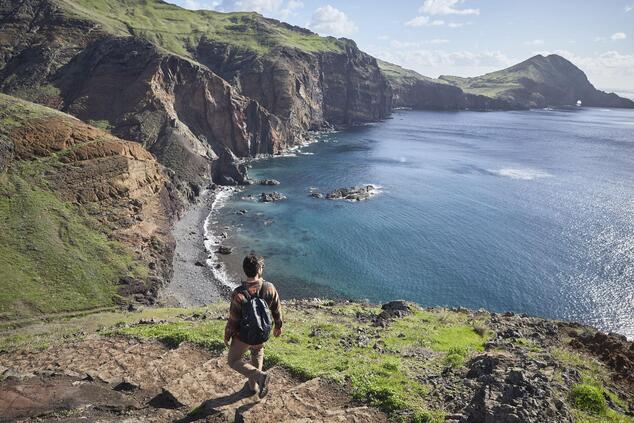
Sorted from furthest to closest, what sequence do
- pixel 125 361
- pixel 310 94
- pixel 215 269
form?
pixel 310 94, pixel 215 269, pixel 125 361

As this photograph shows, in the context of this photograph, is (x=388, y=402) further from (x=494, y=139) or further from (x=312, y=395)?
(x=494, y=139)

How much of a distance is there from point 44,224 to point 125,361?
4029cm

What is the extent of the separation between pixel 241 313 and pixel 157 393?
5.36 meters

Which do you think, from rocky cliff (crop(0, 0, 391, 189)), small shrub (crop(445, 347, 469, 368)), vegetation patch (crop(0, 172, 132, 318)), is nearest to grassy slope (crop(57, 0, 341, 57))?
rocky cliff (crop(0, 0, 391, 189))

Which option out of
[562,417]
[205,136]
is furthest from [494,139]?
[562,417]

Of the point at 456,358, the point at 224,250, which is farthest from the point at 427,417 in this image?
the point at 224,250

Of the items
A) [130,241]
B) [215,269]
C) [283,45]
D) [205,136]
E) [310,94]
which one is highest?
[283,45]

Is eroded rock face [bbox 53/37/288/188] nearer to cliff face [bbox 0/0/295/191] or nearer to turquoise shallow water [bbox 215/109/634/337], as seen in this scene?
cliff face [bbox 0/0/295/191]

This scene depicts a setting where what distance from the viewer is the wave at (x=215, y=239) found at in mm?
61397

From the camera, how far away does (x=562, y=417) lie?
12.5 m

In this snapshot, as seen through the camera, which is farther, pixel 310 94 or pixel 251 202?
pixel 310 94

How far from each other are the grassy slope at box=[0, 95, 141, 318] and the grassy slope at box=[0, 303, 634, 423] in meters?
5.56

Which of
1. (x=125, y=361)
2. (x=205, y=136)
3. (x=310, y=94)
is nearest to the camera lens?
(x=125, y=361)

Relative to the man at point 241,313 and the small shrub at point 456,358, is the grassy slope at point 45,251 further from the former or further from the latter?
the small shrub at point 456,358
